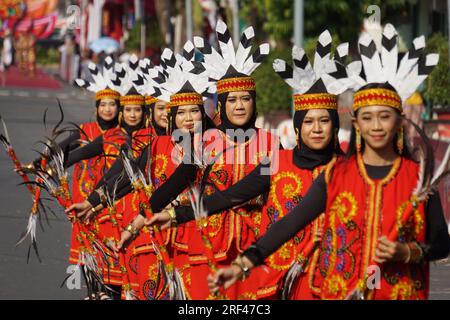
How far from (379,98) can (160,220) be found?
137cm

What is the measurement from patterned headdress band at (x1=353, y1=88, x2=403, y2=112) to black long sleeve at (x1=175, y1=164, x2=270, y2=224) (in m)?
1.11

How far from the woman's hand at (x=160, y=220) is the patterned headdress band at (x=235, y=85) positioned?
64.8 inches

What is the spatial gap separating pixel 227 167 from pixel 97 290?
2109mm

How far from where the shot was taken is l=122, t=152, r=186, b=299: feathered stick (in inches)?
265

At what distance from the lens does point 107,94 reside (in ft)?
37.9

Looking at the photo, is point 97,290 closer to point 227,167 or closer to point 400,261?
point 227,167

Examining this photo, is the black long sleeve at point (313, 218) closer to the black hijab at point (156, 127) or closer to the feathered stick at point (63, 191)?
the feathered stick at point (63, 191)

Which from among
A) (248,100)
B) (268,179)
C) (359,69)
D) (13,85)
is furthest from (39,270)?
(13,85)

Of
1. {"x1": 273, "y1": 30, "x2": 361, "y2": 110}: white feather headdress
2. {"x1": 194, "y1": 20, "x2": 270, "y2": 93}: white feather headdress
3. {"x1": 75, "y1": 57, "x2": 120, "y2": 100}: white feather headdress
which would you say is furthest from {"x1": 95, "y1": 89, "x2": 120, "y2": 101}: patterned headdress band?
{"x1": 273, "y1": 30, "x2": 361, "y2": 110}: white feather headdress

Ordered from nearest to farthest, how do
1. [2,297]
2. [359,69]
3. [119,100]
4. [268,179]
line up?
1. [359,69]
2. [268,179]
3. [2,297]
4. [119,100]

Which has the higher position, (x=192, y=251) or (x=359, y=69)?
(x=359, y=69)

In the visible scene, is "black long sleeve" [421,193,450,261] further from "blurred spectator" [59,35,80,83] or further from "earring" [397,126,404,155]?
"blurred spectator" [59,35,80,83]

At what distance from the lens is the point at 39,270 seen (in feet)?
37.8

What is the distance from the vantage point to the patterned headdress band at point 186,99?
8562mm
